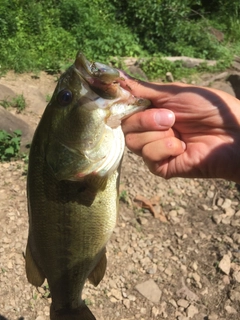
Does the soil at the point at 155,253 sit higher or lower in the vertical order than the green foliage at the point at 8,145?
lower

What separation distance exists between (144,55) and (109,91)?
690 cm

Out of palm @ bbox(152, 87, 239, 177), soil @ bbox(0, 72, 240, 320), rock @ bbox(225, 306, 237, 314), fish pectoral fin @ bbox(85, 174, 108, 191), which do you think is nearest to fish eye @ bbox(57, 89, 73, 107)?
fish pectoral fin @ bbox(85, 174, 108, 191)

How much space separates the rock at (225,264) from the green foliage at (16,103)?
3.19 metres

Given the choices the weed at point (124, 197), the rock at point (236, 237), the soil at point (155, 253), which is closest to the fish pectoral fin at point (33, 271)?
the soil at point (155, 253)

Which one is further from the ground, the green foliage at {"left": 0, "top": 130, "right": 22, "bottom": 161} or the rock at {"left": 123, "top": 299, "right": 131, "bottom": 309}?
the green foliage at {"left": 0, "top": 130, "right": 22, "bottom": 161}

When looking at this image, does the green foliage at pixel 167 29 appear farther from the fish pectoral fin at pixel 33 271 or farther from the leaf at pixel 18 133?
the fish pectoral fin at pixel 33 271

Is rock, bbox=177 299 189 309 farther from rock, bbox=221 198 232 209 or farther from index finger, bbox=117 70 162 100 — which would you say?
index finger, bbox=117 70 162 100

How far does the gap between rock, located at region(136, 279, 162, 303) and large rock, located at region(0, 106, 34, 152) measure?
215cm

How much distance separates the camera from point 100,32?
8.15 m

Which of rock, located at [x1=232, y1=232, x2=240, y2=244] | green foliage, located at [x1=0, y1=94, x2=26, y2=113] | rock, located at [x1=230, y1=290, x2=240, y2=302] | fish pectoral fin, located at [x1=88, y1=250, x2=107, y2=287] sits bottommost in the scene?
rock, located at [x1=230, y1=290, x2=240, y2=302]

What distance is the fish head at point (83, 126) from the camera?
1771 millimetres

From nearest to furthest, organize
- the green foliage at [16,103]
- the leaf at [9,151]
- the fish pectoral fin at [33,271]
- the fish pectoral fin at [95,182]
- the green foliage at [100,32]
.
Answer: the fish pectoral fin at [95,182], the fish pectoral fin at [33,271], the leaf at [9,151], the green foliage at [16,103], the green foliage at [100,32]

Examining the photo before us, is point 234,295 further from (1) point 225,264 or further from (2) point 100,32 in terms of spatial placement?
(2) point 100,32

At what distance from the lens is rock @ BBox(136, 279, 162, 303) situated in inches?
153
